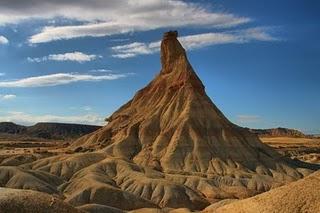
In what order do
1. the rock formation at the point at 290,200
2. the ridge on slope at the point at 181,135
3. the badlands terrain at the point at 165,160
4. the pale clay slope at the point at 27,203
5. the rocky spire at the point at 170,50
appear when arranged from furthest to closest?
the rocky spire at the point at 170,50, the ridge on slope at the point at 181,135, the badlands terrain at the point at 165,160, the rock formation at the point at 290,200, the pale clay slope at the point at 27,203

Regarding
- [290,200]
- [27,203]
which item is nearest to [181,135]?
[290,200]

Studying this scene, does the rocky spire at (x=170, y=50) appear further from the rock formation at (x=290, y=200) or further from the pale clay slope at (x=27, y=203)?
the pale clay slope at (x=27, y=203)

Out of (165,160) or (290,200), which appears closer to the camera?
(290,200)

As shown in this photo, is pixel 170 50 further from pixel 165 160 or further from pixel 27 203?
pixel 27 203

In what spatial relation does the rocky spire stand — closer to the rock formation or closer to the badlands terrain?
the badlands terrain

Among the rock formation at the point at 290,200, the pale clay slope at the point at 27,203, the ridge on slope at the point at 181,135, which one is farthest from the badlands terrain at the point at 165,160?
the pale clay slope at the point at 27,203

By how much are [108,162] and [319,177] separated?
79164 mm

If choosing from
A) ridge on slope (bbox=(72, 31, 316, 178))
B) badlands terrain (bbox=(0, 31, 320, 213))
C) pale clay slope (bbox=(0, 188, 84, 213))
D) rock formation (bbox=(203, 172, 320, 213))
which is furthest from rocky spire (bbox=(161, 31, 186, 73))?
pale clay slope (bbox=(0, 188, 84, 213))

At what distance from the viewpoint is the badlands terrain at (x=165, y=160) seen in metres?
90.0

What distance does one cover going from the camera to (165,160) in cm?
11456

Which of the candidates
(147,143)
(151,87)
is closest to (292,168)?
(147,143)

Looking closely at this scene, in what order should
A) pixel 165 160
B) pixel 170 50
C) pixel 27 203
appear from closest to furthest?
pixel 27 203
pixel 165 160
pixel 170 50

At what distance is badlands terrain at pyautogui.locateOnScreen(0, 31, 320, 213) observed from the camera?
90000 millimetres

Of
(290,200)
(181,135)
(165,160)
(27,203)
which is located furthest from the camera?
(181,135)
